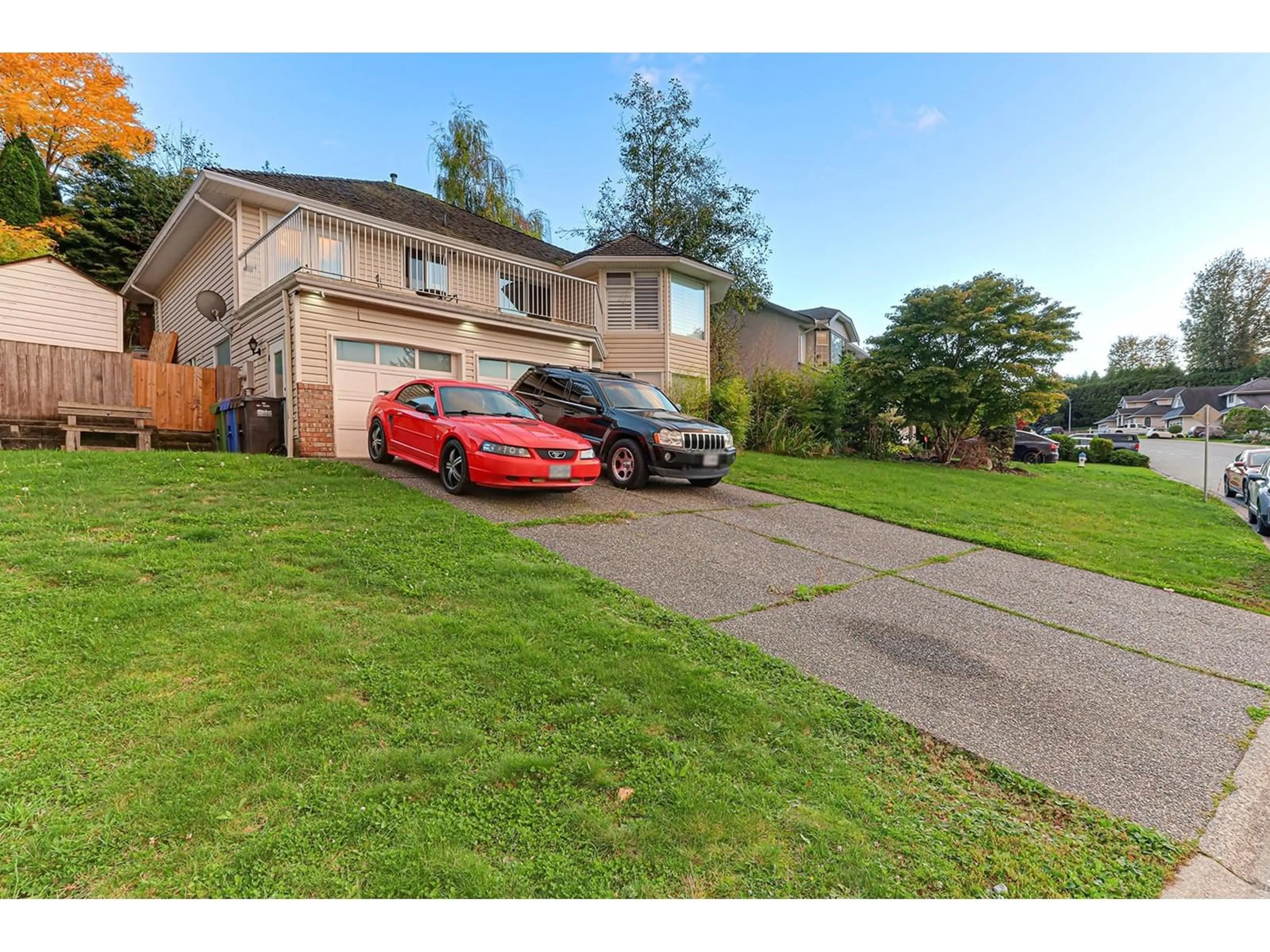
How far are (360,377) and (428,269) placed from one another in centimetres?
442

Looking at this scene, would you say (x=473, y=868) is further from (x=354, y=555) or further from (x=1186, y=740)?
(x=1186, y=740)

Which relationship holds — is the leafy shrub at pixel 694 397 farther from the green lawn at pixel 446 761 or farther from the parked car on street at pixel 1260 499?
the parked car on street at pixel 1260 499

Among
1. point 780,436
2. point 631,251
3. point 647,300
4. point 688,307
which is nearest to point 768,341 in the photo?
point 688,307

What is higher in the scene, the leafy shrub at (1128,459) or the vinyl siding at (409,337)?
the vinyl siding at (409,337)

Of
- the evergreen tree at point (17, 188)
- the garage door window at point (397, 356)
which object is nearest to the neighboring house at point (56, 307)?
the garage door window at point (397, 356)

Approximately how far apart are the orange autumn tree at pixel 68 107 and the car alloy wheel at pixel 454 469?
24.8 meters

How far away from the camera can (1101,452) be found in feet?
97.9

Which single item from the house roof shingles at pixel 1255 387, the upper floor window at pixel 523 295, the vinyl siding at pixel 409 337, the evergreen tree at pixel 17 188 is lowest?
the vinyl siding at pixel 409 337

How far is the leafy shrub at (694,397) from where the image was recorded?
15.1 meters

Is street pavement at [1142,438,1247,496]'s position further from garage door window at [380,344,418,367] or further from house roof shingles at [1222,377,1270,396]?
garage door window at [380,344,418,367]

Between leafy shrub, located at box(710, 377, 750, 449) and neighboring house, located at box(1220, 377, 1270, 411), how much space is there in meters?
68.3

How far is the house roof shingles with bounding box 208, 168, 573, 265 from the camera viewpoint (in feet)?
42.6

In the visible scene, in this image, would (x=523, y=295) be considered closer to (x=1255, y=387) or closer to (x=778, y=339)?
(x=778, y=339)

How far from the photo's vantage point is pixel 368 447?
1060 centimetres
